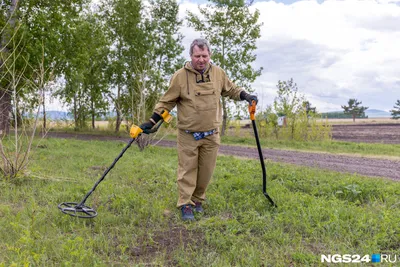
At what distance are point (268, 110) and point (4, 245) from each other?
49.0 feet

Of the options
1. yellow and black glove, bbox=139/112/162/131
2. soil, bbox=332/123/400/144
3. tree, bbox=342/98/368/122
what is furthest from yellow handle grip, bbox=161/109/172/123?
Answer: tree, bbox=342/98/368/122

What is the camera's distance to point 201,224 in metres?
4.31

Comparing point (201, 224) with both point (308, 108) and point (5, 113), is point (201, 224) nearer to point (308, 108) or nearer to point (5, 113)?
point (5, 113)

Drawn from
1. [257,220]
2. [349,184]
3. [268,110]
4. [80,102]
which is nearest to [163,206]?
[257,220]

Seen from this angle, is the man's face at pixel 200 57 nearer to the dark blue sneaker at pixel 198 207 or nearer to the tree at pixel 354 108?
the dark blue sneaker at pixel 198 207

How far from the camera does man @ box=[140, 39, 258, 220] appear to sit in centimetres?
445

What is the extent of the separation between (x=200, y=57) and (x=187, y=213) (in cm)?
191

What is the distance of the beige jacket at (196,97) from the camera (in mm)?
4445

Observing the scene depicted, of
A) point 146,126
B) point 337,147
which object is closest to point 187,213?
point 146,126

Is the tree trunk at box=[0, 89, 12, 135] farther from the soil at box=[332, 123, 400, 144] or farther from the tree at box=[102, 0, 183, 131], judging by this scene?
the soil at box=[332, 123, 400, 144]
